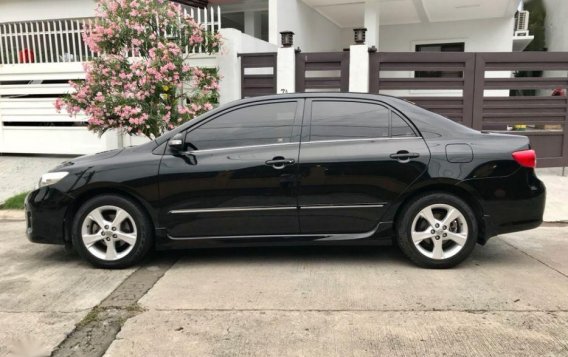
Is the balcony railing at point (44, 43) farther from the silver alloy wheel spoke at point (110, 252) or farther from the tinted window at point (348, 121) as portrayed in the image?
the silver alloy wheel spoke at point (110, 252)

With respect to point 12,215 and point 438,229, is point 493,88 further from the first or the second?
point 12,215

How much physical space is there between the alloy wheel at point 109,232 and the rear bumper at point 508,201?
3.10m

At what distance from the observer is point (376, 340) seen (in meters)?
3.28

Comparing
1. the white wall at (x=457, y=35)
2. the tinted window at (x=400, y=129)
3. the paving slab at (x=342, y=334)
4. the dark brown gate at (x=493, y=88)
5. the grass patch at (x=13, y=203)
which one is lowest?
the paving slab at (x=342, y=334)

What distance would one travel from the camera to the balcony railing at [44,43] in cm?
1036

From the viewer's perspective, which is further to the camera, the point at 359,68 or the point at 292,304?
the point at 359,68

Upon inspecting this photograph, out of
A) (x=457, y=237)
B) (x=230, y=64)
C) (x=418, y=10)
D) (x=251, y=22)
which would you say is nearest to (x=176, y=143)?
(x=457, y=237)

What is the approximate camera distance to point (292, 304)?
3869 millimetres

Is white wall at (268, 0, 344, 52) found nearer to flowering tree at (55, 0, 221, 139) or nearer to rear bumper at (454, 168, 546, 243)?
flowering tree at (55, 0, 221, 139)

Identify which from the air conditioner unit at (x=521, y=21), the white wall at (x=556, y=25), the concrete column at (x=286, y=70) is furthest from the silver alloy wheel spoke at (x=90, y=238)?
the white wall at (x=556, y=25)

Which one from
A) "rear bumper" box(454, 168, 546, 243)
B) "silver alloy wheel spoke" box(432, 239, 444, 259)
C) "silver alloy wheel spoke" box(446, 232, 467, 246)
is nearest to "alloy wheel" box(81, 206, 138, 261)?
"silver alloy wheel spoke" box(432, 239, 444, 259)

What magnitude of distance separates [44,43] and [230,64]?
4.47 m

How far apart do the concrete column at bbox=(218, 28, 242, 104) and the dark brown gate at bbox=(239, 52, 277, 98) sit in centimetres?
12

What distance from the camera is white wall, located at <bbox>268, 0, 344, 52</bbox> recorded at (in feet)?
33.1
